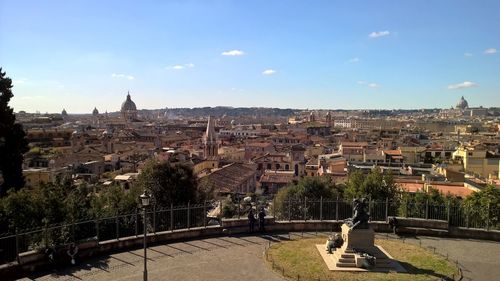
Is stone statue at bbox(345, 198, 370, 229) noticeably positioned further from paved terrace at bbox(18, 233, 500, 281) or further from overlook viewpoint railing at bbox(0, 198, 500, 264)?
overlook viewpoint railing at bbox(0, 198, 500, 264)

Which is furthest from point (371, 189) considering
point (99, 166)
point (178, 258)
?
point (99, 166)

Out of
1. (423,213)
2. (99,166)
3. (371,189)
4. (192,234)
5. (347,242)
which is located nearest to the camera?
(347,242)

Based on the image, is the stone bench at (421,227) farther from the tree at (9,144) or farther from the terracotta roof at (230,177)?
the terracotta roof at (230,177)

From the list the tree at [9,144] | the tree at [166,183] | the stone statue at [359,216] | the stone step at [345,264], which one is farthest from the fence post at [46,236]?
the tree at [9,144]

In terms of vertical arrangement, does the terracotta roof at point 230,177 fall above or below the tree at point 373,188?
below

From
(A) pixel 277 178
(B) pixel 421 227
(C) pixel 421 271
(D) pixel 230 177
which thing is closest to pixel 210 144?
(A) pixel 277 178

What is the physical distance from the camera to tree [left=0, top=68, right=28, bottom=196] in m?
24.5

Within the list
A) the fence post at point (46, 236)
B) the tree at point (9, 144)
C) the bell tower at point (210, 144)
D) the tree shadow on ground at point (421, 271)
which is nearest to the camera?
the tree shadow on ground at point (421, 271)

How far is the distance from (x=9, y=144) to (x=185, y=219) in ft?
44.4

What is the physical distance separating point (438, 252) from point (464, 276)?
2010mm

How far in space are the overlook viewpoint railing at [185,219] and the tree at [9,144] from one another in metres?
12.0

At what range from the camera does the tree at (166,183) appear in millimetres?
23672

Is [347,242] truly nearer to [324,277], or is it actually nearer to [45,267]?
[324,277]

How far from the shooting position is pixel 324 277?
11.6 meters
